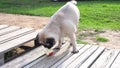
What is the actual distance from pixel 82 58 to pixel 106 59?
40 cm

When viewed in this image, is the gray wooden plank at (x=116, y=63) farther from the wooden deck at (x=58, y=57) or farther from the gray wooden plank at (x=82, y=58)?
the gray wooden plank at (x=82, y=58)

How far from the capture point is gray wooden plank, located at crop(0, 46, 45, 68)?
15.4 feet

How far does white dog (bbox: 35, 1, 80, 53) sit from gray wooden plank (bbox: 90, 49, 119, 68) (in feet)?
1.58

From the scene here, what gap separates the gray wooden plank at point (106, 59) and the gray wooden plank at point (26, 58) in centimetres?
97

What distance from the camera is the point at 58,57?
515cm

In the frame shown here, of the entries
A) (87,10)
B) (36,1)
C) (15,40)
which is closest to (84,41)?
(15,40)

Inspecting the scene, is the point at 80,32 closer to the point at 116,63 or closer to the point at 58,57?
the point at 58,57

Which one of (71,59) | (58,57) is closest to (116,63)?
(71,59)

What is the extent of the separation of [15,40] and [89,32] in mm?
3303

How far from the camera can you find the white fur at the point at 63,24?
16.1ft

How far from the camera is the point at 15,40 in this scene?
216 inches

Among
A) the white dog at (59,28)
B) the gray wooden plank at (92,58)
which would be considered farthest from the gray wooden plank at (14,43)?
the gray wooden plank at (92,58)

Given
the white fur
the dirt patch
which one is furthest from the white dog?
the dirt patch

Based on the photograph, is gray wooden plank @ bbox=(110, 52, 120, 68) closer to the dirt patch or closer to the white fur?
the white fur
